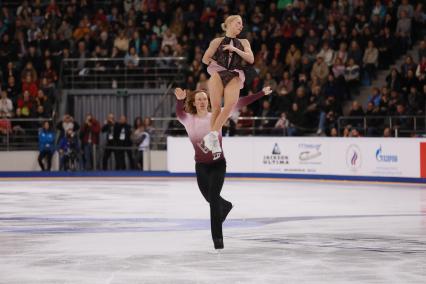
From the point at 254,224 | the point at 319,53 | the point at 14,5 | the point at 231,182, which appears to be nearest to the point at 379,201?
the point at 254,224

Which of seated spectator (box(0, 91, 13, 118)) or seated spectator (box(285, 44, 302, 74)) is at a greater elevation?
seated spectator (box(285, 44, 302, 74))

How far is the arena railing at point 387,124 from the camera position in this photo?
23.0 meters

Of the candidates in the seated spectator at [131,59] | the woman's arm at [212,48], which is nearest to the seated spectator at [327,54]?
the seated spectator at [131,59]

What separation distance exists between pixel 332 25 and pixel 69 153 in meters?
8.50

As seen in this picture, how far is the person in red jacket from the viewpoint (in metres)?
27.9

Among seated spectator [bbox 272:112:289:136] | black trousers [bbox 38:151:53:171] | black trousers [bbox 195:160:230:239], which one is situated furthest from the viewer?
black trousers [bbox 38:151:53:171]

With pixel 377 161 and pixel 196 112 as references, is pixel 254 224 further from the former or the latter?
pixel 377 161

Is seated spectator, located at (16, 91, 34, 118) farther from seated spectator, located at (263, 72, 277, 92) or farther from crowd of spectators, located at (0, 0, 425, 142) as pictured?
seated spectator, located at (263, 72, 277, 92)

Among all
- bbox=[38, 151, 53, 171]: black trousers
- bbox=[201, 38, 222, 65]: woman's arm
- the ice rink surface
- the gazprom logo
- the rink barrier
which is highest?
bbox=[201, 38, 222, 65]: woman's arm

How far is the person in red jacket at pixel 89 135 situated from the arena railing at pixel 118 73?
213 centimetres

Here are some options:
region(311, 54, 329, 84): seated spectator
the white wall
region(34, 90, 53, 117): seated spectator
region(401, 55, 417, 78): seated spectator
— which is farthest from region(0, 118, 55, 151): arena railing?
region(401, 55, 417, 78): seated spectator

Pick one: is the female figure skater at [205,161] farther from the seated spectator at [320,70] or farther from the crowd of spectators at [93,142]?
the crowd of spectators at [93,142]

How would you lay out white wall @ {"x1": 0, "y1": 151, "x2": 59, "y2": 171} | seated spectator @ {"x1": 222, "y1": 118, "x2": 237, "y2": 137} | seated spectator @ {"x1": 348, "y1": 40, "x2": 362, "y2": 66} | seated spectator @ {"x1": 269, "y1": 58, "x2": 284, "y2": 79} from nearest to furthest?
seated spectator @ {"x1": 222, "y1": 118, "x2": 237, "y2": 137}, seated spectator @ {"x1": 348, "y1": 40, "x2": 362, "y2": 66}, seated spectator @ {"x1": 269, "y1": 58, "x2": 284, "y2": 79}, white wall @ {"x1": 0, "y1": 151, "x2": 59, "y2": 171}

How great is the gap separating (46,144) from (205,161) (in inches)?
717
